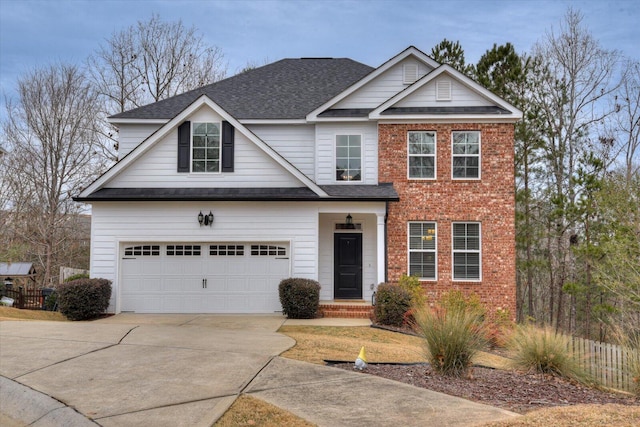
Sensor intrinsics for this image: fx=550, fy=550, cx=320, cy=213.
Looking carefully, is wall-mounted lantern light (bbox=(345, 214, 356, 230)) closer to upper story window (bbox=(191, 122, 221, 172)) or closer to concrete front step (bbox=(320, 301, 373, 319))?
concrete front step (bbox=(320, 301, 373, 319))

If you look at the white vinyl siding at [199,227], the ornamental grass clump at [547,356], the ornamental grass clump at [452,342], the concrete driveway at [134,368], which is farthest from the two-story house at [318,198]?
the ornamental grass clump at [452,342]

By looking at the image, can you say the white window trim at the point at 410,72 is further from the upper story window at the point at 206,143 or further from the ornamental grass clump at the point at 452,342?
the ornamental grass clump at the point at 452,342

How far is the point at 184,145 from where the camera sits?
1678 centimetres

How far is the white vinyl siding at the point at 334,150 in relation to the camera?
58.5 ft

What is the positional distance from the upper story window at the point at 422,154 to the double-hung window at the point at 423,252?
164 centimetres

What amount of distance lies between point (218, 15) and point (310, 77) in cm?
417

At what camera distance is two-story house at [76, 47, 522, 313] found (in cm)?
1644

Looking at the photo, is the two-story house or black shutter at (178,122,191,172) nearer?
the two-story house

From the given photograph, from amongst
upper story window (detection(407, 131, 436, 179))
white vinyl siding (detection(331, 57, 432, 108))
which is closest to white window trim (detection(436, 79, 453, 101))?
white vinyl siding (detection(331, 57, 432, 108))

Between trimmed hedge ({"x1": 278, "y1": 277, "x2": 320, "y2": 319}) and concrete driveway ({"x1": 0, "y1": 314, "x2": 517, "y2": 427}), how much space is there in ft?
13.9

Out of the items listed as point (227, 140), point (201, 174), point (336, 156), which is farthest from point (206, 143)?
point (336, 156)

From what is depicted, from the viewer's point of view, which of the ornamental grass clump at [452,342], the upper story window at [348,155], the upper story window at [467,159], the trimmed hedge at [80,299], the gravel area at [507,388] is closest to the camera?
the gravel area at [507,388]

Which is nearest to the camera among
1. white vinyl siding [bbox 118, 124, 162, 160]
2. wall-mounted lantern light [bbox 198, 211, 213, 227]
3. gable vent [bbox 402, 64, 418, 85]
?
wall-mounted lantern light [bbox 198, 211, 213, 227]

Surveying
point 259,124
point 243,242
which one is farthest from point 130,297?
point 259,124
